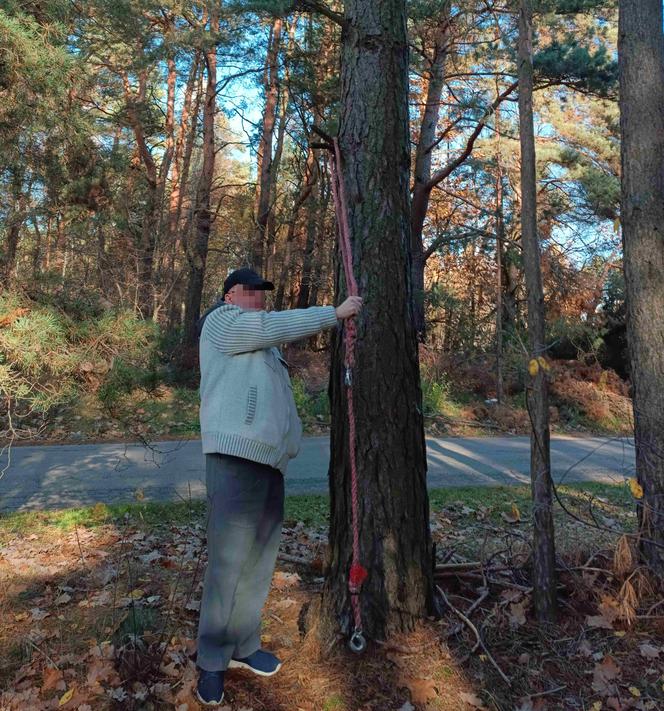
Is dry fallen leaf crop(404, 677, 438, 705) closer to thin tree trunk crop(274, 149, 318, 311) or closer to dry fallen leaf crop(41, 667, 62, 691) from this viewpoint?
dry fallen leaf crop(41, 667, 62, 691)

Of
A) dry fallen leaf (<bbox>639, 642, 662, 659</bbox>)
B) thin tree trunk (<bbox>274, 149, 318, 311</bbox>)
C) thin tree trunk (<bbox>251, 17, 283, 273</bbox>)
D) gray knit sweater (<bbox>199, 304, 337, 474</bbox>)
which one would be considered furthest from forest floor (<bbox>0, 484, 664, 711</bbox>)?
thin tree trunk (<bbox>274, 149, 318, 311</bbox>)

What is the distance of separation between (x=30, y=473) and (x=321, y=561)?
5712 mm

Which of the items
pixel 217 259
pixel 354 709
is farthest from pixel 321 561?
pixel 217 259

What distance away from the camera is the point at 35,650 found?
10.9ft

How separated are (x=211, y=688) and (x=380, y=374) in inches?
67.9

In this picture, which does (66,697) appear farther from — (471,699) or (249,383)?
(471,699)

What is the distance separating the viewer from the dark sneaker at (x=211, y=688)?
291 cm

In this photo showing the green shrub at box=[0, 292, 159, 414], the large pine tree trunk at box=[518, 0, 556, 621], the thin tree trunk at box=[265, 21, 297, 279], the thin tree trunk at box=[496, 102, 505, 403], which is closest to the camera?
the large pine tree trunk at box=[518, 0, 556, 621]

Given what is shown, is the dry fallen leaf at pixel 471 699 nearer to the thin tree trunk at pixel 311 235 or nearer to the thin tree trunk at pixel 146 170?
the thin tree trunk at pixel 146 170

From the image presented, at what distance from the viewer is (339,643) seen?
3.29 meters

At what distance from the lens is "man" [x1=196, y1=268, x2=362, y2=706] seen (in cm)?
293

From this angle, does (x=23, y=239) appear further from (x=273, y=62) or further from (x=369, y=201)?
(x=273, y=62)

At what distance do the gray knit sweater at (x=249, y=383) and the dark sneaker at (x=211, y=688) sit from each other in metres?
1.00

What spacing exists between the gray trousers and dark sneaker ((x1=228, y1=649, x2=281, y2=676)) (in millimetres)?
107
